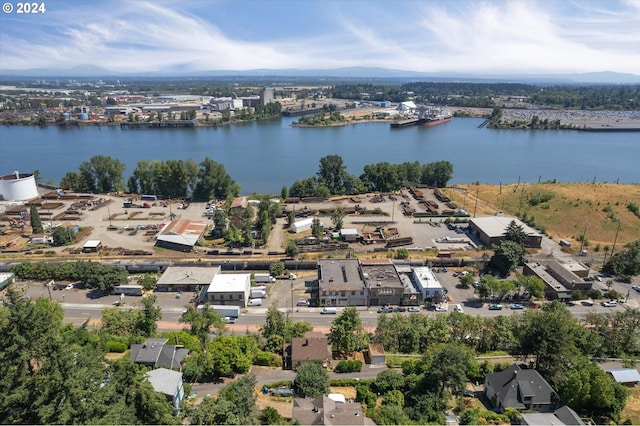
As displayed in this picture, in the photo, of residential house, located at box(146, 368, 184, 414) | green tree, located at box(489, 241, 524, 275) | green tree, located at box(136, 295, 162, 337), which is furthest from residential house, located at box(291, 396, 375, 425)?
green tree, located at box(489, 241, 524, 275)

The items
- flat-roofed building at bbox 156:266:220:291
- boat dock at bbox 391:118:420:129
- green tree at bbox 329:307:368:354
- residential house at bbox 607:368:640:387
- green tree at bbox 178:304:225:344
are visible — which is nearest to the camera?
residential house at bbox 607:368:640:387

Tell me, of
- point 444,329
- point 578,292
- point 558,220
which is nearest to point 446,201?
point 558,220

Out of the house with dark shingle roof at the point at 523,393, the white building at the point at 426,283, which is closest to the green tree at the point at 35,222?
the white building at the point at 426,283

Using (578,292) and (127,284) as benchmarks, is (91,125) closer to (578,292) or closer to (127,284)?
(127,284)

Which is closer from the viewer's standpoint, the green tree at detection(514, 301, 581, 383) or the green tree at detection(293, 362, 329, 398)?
the green tree at detection(293, 362, 329, 398)

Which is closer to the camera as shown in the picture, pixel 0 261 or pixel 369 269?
pixel 369 269

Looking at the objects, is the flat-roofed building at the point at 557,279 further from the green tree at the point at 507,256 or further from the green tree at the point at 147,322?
the green tree at the point at 147,322

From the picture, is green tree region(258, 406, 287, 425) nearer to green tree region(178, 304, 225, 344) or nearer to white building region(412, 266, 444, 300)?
green tree region(178, 304, 225, 344)
